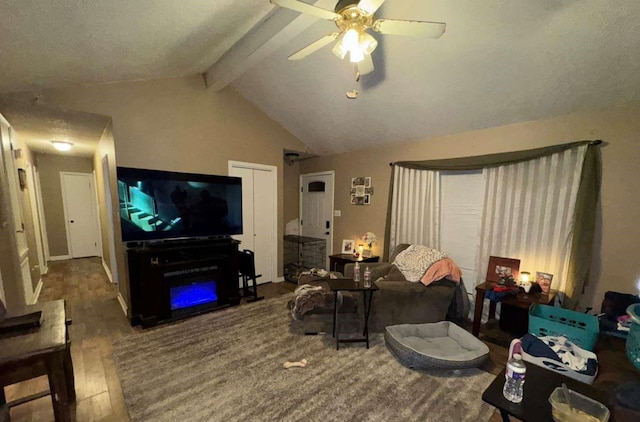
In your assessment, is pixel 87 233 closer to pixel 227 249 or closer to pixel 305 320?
pixel 227 249

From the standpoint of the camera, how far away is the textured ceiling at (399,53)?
5.43ft

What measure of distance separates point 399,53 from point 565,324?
2707 millimetres

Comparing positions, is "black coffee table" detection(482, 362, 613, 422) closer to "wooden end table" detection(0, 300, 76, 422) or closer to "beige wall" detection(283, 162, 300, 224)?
"wooden end table" detection(0, 300, 76, 422)

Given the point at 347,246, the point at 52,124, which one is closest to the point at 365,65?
the point at 347,246

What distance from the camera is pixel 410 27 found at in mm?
Answer: 1544

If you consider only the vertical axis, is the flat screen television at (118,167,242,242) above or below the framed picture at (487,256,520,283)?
above

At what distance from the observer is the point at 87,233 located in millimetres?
6176

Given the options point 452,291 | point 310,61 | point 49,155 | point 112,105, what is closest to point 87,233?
point 49,155

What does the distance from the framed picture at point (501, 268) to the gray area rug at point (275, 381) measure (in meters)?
1.09

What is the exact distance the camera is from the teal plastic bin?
1946mm

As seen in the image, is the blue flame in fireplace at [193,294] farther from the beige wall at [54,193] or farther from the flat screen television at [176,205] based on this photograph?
the beige wall at [54,193]

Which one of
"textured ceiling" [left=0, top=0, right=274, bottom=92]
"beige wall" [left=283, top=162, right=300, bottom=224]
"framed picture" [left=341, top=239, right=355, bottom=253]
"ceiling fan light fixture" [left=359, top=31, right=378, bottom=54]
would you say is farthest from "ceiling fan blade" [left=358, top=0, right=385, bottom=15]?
"beige wall" [left=283, top=162, right=300, bottom=224]

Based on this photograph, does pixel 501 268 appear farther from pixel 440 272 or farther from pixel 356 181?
pixel 356 181

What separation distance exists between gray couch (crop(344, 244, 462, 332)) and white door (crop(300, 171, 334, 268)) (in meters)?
2.13
